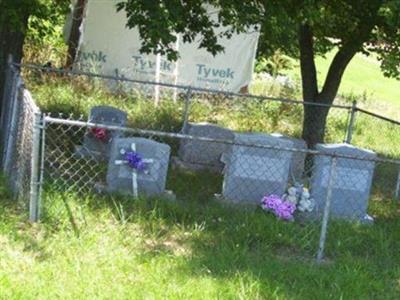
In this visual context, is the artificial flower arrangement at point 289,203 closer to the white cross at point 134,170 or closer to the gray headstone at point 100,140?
the white cross at point 134,170

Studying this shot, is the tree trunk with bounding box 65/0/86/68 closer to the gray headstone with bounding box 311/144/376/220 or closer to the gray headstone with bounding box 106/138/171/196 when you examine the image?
the gray headstone with bounding box 106/138/171/196

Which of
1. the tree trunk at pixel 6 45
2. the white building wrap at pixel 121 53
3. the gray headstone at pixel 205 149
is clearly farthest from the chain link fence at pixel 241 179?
the white building wrap at pixel 121 53

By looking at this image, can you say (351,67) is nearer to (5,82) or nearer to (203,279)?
(5,82)

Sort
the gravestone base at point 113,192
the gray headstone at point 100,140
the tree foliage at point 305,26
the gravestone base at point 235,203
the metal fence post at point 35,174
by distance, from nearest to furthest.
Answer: the metal fence post at point 35,174, the tree foliage at point 305,26, the gravestone base at point 113,192, the gravestone base at point 235,203, the gray headstone at point 100,140

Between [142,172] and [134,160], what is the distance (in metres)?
0.20

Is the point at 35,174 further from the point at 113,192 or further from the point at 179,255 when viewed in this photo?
the point at 113,192

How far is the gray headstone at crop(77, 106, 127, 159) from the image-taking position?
30.4 ft

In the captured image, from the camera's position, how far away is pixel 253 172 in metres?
8.17

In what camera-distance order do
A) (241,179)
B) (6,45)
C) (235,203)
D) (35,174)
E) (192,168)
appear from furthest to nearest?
(192,168) → (6,45) → (241,179) → (235,203) → (35,174)

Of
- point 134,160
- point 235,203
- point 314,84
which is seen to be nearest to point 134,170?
point 134,160

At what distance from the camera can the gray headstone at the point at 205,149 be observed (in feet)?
31.8

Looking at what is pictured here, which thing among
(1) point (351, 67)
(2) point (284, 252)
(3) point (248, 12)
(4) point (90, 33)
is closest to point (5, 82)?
(3) point (248, 12)

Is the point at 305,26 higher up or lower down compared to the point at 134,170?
higher up

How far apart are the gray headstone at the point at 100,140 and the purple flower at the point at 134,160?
1.32 meters
